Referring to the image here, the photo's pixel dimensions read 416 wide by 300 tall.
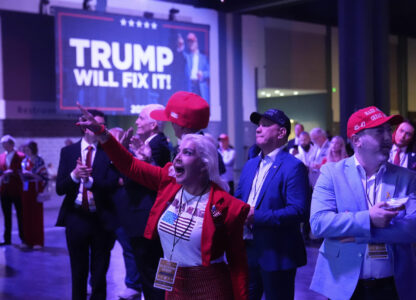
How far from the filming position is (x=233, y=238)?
2453 mm

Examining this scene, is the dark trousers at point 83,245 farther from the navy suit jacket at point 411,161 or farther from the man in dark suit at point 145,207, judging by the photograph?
the navy suit jacket at point 411,161

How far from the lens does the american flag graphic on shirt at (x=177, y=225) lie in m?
2.45

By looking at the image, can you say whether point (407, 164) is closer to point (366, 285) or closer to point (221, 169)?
point (221, 169)

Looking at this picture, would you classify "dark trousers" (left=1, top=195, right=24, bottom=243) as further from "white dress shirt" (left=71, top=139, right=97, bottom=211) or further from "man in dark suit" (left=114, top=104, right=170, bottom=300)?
"man in dark suit" (left=114, top=104, right=170, bottom=300)

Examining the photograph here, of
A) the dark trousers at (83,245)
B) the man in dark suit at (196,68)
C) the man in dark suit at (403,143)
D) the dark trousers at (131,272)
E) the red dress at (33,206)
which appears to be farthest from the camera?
the man in dark suit at (196,68)

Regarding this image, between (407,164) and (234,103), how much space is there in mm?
11281

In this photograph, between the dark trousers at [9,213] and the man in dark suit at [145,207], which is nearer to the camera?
the man in dark suit at [145,207]

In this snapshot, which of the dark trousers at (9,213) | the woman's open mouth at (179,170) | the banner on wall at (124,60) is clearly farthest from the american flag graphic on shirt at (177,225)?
the banner on wall at (124,60)

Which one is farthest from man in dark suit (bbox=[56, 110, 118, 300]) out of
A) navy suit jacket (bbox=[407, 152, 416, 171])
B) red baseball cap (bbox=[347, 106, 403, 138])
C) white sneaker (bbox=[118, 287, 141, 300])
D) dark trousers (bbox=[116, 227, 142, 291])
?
A: navy suit jacket (bbox=[407, 152, 416, 171])

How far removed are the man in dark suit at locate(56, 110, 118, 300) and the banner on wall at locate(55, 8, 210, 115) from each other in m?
9.67

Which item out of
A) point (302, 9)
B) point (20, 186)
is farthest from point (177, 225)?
point (302, 9)

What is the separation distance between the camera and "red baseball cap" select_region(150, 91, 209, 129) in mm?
3111

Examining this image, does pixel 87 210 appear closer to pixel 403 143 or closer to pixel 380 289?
pixel 380 289

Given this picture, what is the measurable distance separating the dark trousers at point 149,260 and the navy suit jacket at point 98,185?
1.90ft
